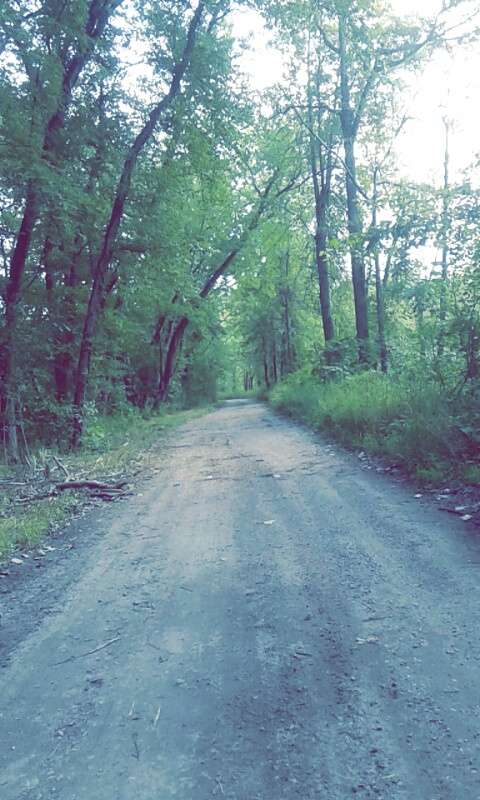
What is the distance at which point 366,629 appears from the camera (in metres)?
3.29

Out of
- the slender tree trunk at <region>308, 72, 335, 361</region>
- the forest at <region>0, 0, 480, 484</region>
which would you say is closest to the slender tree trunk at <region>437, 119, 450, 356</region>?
the forest at <region>0, 0, 480, 484</region>

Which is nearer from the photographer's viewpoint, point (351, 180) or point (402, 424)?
point (402, 424)

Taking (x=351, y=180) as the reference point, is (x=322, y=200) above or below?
above

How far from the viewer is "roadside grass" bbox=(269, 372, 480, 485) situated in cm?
703

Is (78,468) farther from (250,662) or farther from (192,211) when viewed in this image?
(192,211)

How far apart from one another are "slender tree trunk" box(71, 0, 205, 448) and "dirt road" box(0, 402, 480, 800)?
8099 mm

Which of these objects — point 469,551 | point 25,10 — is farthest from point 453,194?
point 25,10

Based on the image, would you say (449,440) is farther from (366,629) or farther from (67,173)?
(67,173)

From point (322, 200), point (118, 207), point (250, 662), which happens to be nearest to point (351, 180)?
point (322, 200)

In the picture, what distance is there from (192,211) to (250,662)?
64.1 ft

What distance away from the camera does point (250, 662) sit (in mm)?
3035

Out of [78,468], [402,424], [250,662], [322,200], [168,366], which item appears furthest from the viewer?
[168,366]

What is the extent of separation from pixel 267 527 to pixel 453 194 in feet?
18.9

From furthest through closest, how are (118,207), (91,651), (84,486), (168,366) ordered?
(168,366)
(118,207)
(84,486)
(91,651)
